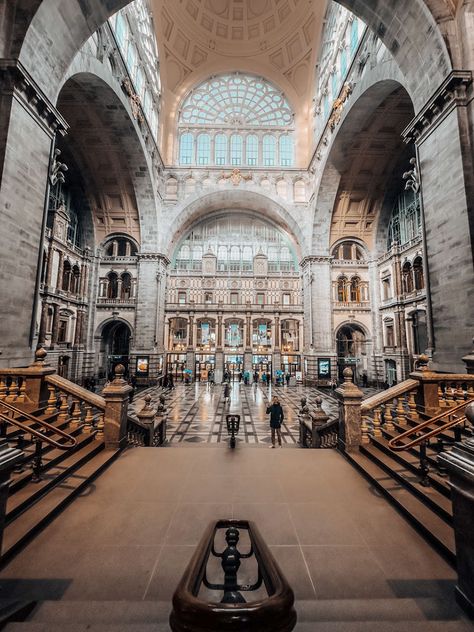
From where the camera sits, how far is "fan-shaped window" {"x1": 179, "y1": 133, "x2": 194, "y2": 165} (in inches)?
1080

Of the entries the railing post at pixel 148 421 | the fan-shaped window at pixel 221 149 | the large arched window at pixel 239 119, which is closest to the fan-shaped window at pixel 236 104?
the large arched window at pixel 239 119

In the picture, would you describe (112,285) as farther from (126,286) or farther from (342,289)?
(342,289)

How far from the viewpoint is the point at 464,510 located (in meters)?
2.29

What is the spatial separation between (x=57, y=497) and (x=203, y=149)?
3013 cm

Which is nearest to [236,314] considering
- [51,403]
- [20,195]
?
[20,195]

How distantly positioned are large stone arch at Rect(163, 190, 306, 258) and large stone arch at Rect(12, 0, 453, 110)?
14946 millimetres

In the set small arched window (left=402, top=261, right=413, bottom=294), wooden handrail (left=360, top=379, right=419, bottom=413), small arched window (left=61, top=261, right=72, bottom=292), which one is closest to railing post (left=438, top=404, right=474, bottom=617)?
wooden handrail (left=360, top=379, right=419, bottom=413)

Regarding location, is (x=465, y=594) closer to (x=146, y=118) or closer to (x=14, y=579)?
(x=14, y=579)

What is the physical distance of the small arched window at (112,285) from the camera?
24250 mm

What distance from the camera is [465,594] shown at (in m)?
2.20

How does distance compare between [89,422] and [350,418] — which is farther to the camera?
[89,422]

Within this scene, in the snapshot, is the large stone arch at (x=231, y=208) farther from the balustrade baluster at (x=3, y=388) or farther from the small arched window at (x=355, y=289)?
the balustrade baluster at (x=3, y=388)

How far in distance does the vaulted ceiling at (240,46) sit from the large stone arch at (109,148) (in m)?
6.52

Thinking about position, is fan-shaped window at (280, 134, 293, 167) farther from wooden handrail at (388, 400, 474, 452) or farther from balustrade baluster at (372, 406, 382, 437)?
wooden handrail at (388, 400, 474, 452)
